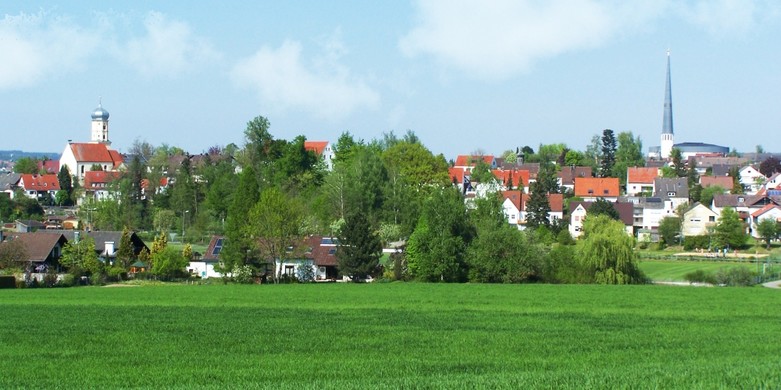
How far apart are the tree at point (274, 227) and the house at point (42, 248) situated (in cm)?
1347

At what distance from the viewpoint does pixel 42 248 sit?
64.5 metres

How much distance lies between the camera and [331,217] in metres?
84.1

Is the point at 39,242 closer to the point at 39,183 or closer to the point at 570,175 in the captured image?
the point at 39,183

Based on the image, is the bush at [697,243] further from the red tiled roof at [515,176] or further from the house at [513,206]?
the red tiled roof at [515,176]

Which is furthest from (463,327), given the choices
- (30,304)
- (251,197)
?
(251,197)

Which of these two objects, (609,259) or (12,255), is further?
(12,255)

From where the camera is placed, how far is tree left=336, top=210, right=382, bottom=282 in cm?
5738

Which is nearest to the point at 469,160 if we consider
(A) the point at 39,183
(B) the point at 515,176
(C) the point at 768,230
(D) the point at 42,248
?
(B) the point at 515,176

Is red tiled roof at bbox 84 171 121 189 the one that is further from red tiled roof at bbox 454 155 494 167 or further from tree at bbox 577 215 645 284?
tree at bbox 577 215 645 284

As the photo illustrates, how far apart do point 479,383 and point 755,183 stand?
136 metres

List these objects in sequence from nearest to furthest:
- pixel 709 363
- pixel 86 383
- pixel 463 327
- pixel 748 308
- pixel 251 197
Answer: pixel 86 383, pixel 709 363, pixel 463 327, pixel 748 308, pixel 251 197

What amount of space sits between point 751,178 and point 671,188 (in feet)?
138

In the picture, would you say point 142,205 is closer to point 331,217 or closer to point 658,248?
point 331,217

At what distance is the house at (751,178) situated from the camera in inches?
5546
